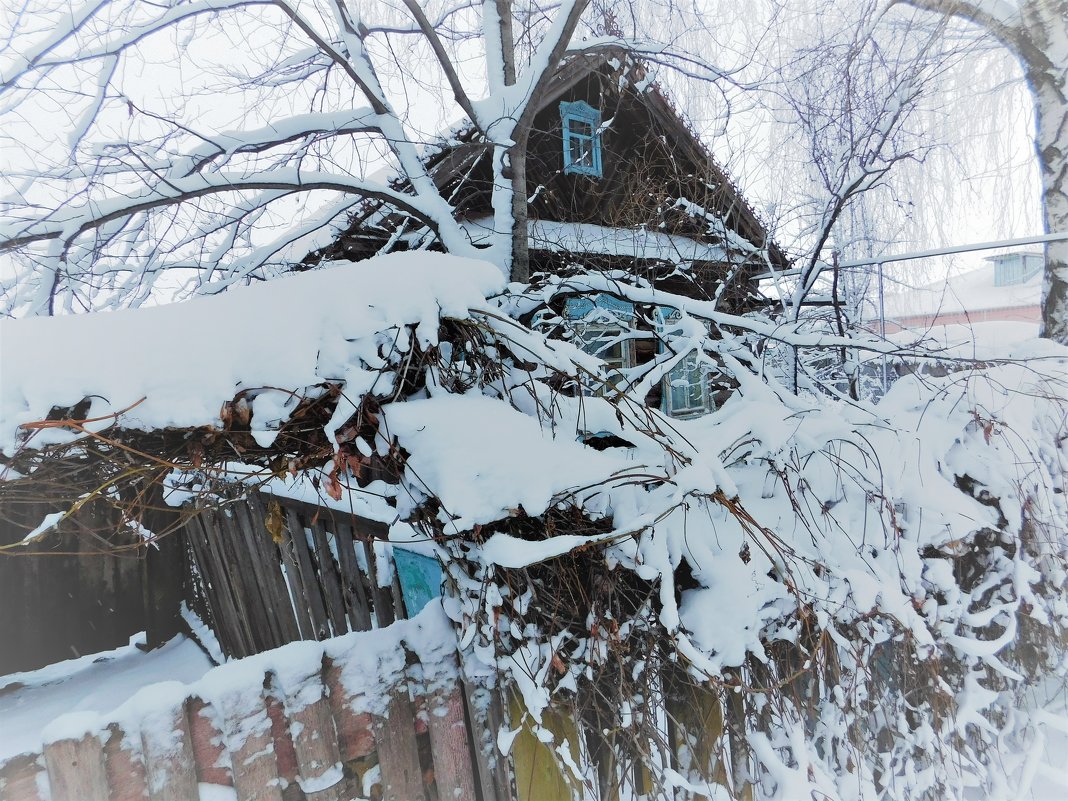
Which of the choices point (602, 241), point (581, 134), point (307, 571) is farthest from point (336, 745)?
point (581, 134)

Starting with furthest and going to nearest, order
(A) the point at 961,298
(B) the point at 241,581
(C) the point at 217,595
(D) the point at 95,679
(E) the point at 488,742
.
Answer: (A) the point at 961,298 < (C) the point at 217,595 < (D) the point at 95,679 < (B) the point at 241,581 < (E) the point at 488,742

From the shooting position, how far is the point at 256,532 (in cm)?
317

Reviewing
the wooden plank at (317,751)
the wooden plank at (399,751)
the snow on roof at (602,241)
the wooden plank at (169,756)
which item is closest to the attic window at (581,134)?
the snow on roof at (602,241)

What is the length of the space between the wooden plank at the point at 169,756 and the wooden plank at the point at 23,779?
7.3 inches

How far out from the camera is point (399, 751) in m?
Result: 1.53

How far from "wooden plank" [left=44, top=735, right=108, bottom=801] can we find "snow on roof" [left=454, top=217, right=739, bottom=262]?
4673mm

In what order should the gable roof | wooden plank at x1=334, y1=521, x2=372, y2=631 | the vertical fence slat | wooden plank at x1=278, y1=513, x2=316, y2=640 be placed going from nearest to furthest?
wooden plank at x1=334, y1=521, x2=372, y2=631, wooden plank at x1=278, y1=513, x2=316, y2=640, the vertical fence slat, the gable roof

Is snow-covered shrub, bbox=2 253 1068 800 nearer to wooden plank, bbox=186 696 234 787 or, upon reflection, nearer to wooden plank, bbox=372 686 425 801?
wooden plank, bbox=372 686 425 801

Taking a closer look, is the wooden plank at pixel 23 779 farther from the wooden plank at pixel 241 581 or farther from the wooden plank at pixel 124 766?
the wooden plank at pixel 241 581

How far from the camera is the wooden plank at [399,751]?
4.91 feet

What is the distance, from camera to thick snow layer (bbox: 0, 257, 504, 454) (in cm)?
115

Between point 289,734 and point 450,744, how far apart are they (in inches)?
18.4

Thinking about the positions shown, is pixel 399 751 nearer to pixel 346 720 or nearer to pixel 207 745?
pixel 346 720

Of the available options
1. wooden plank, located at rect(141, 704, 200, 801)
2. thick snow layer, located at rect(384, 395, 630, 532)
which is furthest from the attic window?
wooden plank, located at rect(141, 704, 200, 801)
